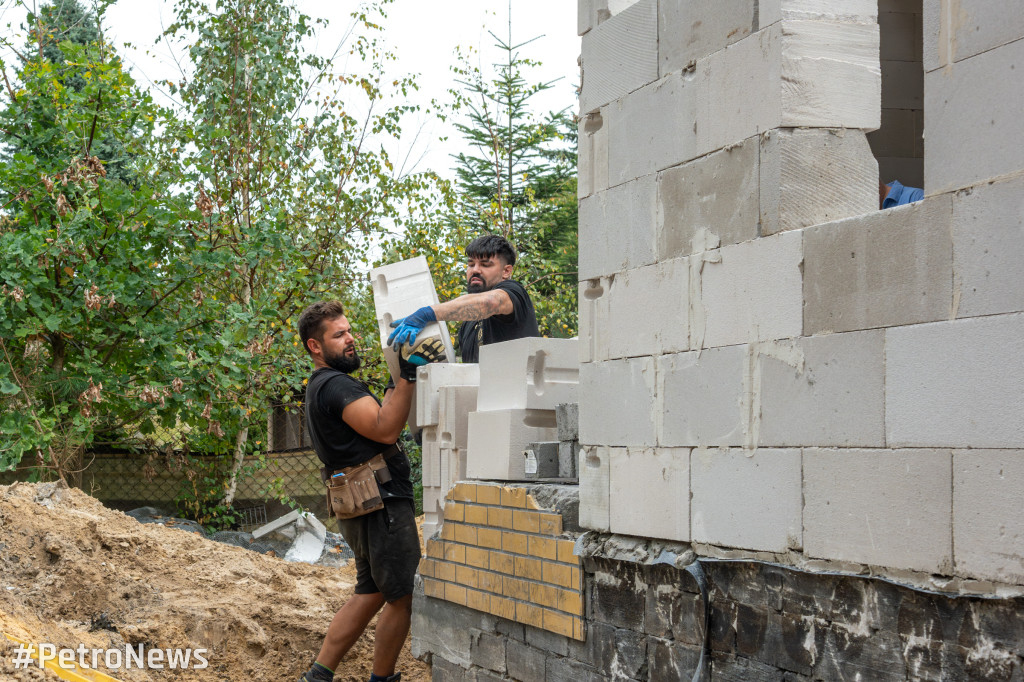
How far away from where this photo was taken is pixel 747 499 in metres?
2.95

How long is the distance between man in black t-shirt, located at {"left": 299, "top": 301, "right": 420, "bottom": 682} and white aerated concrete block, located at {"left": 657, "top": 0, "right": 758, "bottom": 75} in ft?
6.73

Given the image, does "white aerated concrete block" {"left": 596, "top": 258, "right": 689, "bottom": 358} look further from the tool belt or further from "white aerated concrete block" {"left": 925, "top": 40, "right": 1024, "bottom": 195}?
the tool belt

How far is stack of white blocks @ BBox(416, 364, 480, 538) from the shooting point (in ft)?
15.8

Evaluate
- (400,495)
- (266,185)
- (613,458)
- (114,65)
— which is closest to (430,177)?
(266,185)

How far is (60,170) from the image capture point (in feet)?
25.7

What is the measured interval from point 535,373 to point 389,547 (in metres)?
1.23

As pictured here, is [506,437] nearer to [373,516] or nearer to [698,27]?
[373,516]

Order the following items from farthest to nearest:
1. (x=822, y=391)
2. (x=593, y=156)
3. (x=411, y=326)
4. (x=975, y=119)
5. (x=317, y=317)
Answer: (x=317, y=317), (x=411, y=326), (x=593, y=156), (x=822, y=391), (x=975, y=119)

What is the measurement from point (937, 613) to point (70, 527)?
5.35m

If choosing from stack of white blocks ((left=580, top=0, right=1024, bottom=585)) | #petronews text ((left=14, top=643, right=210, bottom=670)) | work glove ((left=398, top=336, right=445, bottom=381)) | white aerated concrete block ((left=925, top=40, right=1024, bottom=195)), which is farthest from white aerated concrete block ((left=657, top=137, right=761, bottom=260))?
#petronews text ((left=14, top=643, right=210, bottom=670))

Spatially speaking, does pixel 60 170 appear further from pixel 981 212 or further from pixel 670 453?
pixel 981 212

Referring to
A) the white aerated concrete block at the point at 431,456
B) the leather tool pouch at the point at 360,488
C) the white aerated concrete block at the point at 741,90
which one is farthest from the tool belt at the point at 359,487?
the white aerated concrete block at the point at 741,90

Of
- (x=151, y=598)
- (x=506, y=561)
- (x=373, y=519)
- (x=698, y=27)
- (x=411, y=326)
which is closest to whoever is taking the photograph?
(x=698, y=27)

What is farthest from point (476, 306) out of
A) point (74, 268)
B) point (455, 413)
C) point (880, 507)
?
point (74, 268)
